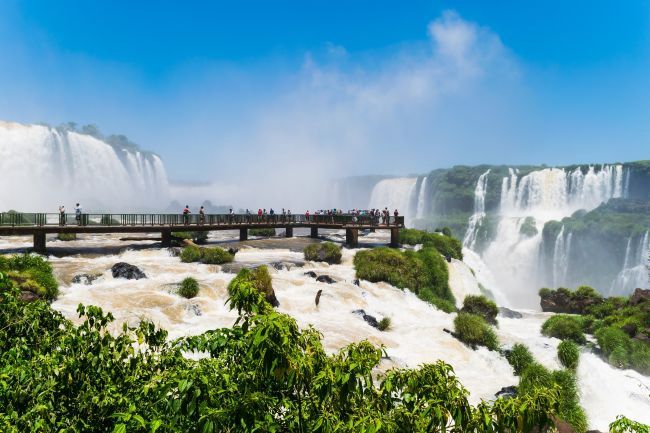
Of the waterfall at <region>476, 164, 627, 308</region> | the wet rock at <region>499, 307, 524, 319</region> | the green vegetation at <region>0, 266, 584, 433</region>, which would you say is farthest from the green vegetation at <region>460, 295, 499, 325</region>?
the waterfall at <region>476, 164, 627, 308</region>

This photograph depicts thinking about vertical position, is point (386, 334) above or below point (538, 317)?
above

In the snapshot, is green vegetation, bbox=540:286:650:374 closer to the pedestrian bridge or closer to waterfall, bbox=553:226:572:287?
the pedestrian bridge

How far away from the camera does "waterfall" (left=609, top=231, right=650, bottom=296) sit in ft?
182

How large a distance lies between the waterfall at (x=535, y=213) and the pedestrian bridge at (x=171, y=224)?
2854 cm

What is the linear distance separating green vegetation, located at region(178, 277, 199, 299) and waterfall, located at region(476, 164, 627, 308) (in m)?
47.8

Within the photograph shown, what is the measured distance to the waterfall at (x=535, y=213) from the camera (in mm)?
64750

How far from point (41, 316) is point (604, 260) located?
259 ft

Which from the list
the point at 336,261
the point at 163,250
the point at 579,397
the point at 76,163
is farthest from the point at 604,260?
the point at 76,163

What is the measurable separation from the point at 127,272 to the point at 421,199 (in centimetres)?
9462

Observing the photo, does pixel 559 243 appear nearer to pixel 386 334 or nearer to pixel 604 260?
pixel 604 260

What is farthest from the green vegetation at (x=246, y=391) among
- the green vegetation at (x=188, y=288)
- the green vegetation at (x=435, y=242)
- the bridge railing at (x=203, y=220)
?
the green vegetation at (x=435, y=242)

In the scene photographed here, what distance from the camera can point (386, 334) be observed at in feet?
62.2

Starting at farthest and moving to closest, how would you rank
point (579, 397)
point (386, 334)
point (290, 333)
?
point (386, 334) → point (579, 397) → point (290, 333)

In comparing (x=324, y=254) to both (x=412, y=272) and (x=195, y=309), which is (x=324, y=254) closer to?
(x=412, y=272)
